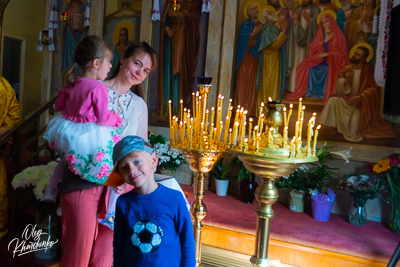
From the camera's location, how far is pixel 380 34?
4.11 m

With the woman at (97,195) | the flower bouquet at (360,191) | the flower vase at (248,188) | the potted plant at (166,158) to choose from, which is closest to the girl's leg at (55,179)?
the woman at (97,195)

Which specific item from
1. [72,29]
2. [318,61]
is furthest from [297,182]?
[72,29]

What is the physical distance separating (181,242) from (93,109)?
923 mm

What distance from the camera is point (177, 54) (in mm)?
5625

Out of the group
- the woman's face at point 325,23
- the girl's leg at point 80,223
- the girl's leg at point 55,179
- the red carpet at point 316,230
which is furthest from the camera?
the woman's face at point 325,23

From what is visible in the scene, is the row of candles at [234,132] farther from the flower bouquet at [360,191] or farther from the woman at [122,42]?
the woman at [122,42]

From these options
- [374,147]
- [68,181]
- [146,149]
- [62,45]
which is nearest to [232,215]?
[374,147]

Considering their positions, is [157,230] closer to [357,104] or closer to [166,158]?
[166,158]

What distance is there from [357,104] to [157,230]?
11.7 ft

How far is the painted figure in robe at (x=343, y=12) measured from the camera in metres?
4.39

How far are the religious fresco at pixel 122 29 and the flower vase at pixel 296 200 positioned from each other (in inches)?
143

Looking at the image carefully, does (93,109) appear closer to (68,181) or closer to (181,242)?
(68,181)

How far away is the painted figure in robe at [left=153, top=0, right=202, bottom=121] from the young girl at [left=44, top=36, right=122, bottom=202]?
3436 millimetres

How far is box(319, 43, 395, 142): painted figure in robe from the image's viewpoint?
4254mm
